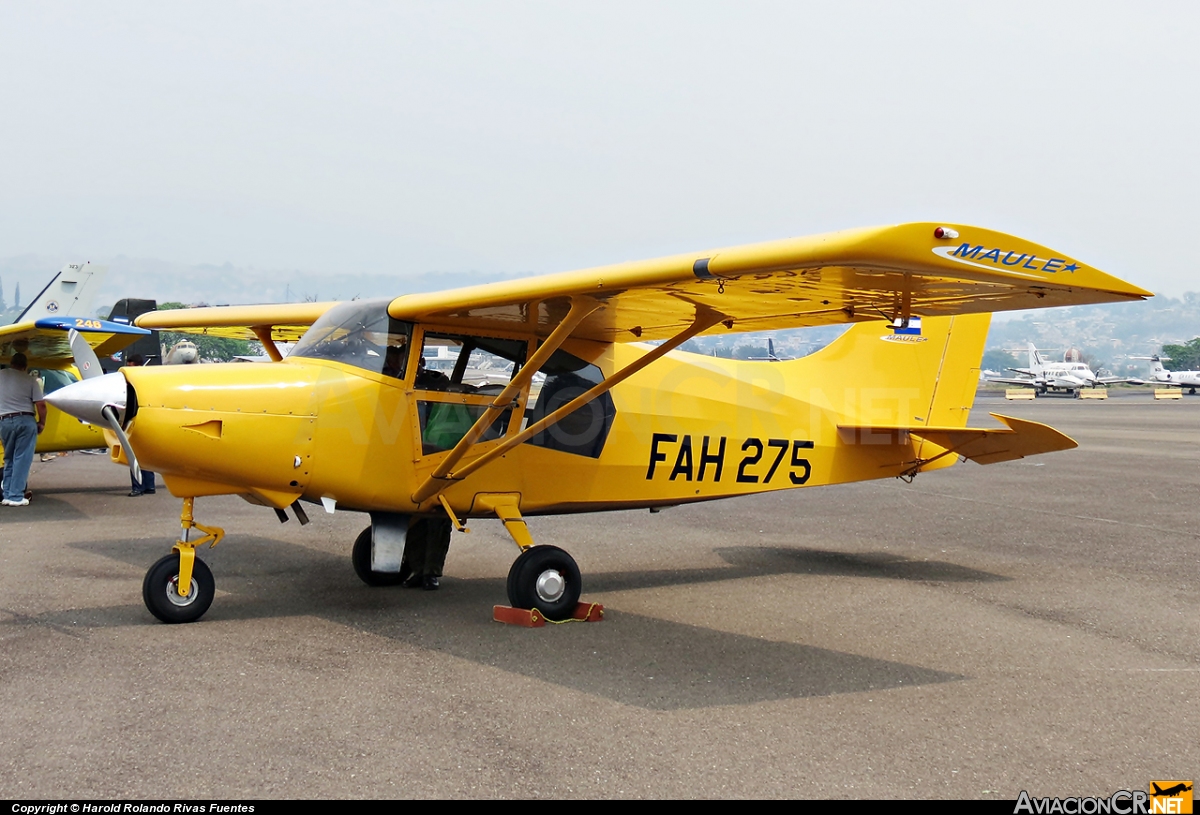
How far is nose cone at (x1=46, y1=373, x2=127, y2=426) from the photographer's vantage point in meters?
6.09

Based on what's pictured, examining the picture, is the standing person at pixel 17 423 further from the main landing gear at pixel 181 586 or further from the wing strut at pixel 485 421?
the wing strut at pixel 485 421

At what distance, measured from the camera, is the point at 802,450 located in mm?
8859

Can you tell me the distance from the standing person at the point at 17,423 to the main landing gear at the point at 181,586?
6794mm

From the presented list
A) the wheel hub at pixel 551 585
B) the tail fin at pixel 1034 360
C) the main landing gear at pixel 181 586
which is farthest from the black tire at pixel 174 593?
the tail fin at pixel 1034 360

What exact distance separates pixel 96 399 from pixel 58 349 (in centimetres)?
809

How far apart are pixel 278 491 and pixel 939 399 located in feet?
20.5

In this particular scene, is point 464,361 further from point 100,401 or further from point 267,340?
point 267,340

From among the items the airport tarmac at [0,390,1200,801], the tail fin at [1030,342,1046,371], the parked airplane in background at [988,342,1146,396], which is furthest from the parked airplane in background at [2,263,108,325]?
the tail fin at [1030,342,1046,371]

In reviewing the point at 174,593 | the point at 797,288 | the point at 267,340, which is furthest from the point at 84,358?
the point at 797,288

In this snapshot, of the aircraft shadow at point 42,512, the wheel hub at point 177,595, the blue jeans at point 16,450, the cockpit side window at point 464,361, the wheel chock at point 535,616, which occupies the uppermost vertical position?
the cockpit side window at point 464,361

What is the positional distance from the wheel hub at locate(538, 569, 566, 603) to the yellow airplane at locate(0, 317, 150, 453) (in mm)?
7126

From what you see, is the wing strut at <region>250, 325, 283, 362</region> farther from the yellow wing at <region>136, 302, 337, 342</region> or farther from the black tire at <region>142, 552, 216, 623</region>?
the black tire at <region>142, 552, 216, 623</region>

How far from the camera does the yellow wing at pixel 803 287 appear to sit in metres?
4.51

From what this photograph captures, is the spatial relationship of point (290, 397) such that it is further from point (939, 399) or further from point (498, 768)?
point (939, 399)
